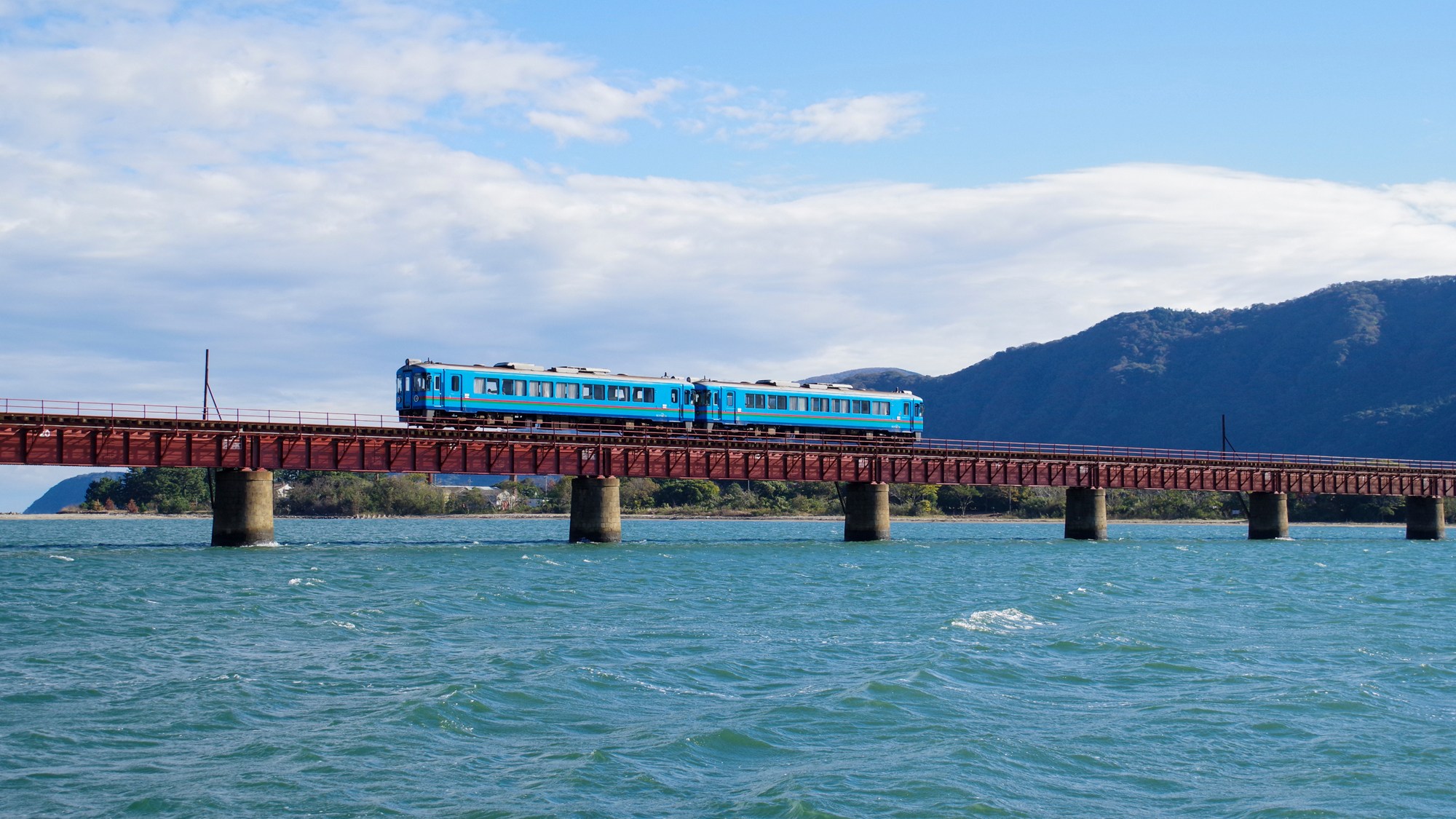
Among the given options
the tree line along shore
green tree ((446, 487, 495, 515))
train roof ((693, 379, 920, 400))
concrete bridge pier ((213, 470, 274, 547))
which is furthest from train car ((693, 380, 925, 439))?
green tree ((446, 487, 495, 515))

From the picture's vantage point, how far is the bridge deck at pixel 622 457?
189 feet

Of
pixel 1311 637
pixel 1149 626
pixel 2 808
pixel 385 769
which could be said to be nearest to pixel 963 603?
pixel 1149 626

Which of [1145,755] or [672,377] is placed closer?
[1145,755]

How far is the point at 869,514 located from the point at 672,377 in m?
14.3

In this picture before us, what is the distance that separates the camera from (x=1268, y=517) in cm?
9312

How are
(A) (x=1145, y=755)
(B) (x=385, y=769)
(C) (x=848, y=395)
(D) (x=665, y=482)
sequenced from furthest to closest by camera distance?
(D) (x=665, y=482), (C) (x=848, y=395), (A) (x=1145, y=755), (B) (x=385, y=769)

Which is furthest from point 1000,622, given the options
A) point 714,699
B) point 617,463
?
point 617,463

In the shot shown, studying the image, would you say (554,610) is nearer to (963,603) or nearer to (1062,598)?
(963,603)

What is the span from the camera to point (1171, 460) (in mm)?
87750

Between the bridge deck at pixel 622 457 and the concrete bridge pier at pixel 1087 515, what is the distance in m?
1.54

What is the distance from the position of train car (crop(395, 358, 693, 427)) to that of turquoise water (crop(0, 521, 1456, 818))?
2327 cm

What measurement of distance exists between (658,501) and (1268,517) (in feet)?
319

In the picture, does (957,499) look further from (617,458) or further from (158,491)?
(617,458)

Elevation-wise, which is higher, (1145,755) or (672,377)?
(672,377)
